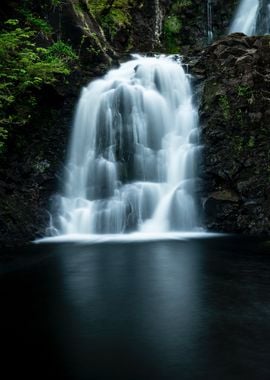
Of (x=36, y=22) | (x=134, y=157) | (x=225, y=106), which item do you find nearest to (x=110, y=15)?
(x=36, y=22)

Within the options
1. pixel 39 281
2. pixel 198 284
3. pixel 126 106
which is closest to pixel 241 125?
pixel 126 106

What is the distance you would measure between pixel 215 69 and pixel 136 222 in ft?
20.3

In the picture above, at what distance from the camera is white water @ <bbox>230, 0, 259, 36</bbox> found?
22766 mm

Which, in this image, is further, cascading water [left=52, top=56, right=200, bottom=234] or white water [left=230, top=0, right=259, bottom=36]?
white water [left=230, top=0, right=259, bottom=36]

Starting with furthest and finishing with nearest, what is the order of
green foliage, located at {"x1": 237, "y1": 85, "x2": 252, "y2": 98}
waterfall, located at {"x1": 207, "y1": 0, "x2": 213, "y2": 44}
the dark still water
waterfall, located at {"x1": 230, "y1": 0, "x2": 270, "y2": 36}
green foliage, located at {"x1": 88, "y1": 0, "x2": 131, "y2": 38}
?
waterfall, located at {"x1": 207, "y1": 0, "x2": 213, "y2": 44}, waterfall, located at {"x1": 230, "y1": 0, "x2": 270, "y2": 36}, green foliage, located at {"x1": 88, "y1": 0, "x2": 131, "y2": 38}, green foliage, located at {"x1": 237, "y1": 85, "x2": 252, "y2": 98}, the dark still water

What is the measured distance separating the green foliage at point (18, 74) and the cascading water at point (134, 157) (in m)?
1.96

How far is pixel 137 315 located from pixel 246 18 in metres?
21.8

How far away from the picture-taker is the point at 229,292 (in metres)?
6.61

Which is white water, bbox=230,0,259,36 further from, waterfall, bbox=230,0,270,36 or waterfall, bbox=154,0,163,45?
waterfall, bbox=154,0,163,45

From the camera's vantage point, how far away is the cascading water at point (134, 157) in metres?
12.9

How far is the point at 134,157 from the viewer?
14.0 metres

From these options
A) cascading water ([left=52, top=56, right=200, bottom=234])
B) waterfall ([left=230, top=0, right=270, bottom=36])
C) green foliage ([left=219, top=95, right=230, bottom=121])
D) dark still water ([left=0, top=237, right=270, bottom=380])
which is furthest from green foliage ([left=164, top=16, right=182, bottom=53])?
dark still water ([left=0, top=237, right=270, bottom=380])

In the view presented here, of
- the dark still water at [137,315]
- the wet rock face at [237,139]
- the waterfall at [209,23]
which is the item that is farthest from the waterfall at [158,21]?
the dark still water at [137,315]

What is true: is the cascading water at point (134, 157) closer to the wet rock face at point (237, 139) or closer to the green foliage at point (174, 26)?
the wet rock face at point (237, 139)
